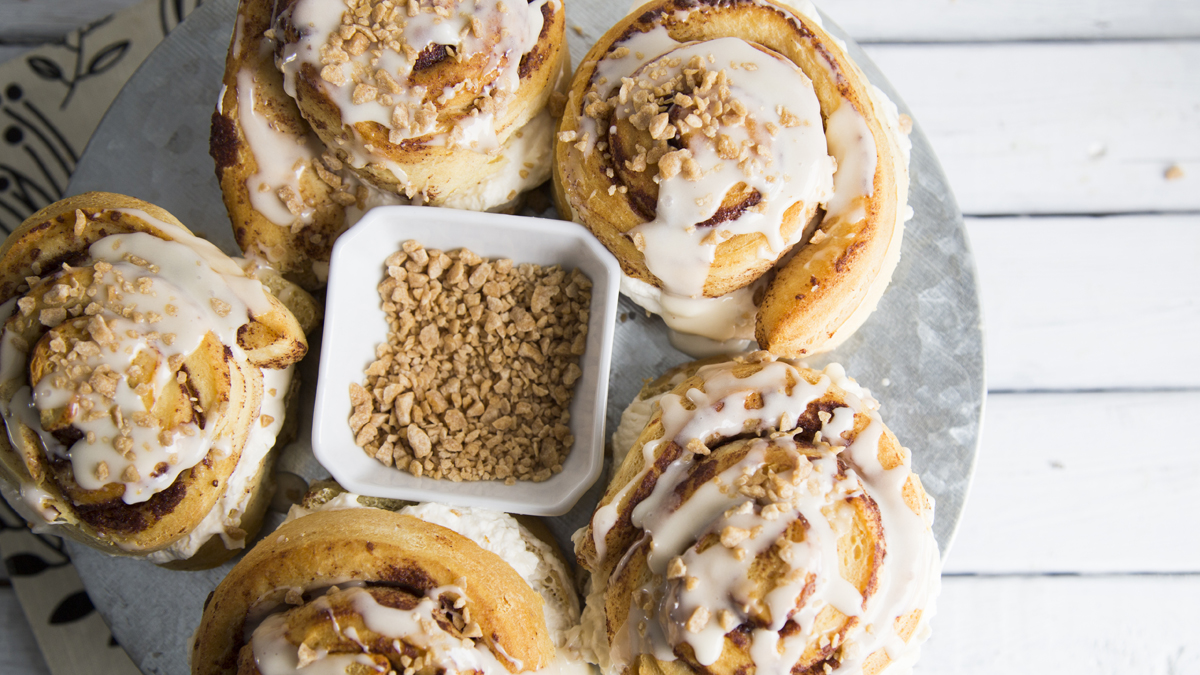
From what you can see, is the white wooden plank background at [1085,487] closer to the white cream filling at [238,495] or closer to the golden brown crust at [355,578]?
the golden brown crust at [355,578]

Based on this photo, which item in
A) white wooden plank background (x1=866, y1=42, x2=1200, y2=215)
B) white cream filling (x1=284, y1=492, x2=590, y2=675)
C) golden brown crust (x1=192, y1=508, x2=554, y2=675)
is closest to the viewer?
golden brown crust (x1=192, y1=508, x2=554, y2=675)

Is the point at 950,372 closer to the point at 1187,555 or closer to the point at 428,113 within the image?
the point at 1187,555

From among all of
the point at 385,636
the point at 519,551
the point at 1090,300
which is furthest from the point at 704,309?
the point at 1090,300

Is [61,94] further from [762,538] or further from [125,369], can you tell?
[762,538]

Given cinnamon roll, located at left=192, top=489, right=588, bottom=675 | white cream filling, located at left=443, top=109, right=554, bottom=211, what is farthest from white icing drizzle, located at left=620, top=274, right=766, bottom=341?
cinnamon roll, located at left=192, top=489, right=588, bottom=675

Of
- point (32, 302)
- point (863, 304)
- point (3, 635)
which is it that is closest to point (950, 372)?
point (863, 304)

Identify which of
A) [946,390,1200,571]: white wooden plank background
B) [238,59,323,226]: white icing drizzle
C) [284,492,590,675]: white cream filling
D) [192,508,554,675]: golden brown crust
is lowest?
[946,390,1200,571]: white wooden plank background

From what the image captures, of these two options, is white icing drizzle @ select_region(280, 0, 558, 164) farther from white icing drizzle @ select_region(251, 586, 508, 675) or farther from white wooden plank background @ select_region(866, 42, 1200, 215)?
white wooden plank background @ select_region(866, 42, 1200, 215)

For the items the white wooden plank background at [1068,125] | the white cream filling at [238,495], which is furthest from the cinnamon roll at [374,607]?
the white wooden plank background at [1068,125]
